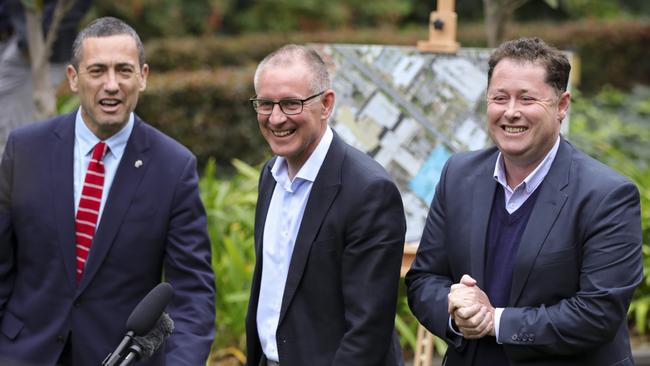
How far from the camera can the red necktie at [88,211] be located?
15.1ft

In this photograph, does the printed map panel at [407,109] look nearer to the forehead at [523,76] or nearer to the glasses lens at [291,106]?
the glasses lens at [291,106]

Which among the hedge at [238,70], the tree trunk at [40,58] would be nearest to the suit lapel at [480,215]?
the tree trunk at [40,58]

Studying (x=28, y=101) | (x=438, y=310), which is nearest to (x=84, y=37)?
(x=438, y=310)

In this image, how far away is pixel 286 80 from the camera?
4.16 m

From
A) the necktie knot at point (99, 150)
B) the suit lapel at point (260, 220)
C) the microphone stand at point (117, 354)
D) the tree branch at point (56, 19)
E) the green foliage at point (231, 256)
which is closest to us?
the microphone stand at point (117, 354)

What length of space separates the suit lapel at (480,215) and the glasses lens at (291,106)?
2.42 ft

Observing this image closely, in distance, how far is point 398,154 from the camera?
629 cm

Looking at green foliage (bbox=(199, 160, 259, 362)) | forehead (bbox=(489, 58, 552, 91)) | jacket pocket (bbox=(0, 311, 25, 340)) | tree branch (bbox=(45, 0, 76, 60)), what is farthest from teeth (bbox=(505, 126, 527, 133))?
tree branch (bbox=(45, 0, 76, 60))

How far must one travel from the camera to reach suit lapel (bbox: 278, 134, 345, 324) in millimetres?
4234

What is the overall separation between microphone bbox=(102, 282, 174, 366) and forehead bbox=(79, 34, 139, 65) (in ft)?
3.98

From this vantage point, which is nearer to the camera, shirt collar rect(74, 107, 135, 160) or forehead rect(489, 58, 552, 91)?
forehead rect(489, 58, 552, 91)

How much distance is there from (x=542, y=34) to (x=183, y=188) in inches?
545

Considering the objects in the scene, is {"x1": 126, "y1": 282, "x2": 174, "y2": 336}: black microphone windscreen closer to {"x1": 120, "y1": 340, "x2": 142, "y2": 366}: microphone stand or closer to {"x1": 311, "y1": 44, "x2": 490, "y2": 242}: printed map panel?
{"x1": 120, "y1": 340, "x2": 142, "y2": 366}: microphone stand

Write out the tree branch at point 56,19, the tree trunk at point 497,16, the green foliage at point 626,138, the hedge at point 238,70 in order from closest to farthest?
the tree branch at point 56,19 → the green foliage at point 626,138 → the tree trunk at point 497,16 → the hedge at point 238,70
